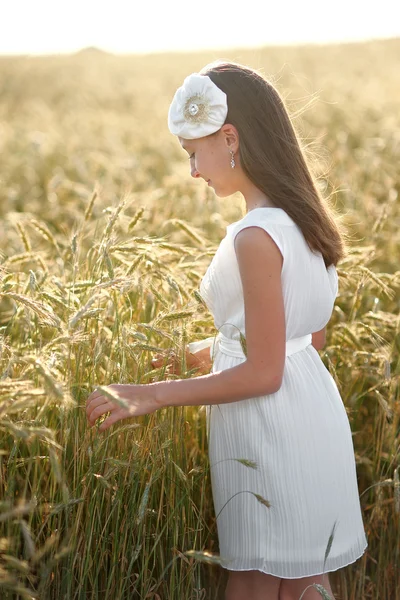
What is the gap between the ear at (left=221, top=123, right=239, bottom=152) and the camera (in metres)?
2.04


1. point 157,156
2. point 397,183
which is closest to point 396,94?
point 157,156

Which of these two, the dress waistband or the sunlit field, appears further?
the dress waistband

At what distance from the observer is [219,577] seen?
2.49 meters

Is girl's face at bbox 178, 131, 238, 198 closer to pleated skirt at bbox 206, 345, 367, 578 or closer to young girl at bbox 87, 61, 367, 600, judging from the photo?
young girl at bbox 87, 61, 367, 600

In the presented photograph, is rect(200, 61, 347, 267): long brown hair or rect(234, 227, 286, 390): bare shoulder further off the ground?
rect(200, 61, 347, 267): long brown hair

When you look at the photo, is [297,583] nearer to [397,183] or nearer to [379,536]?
[379,536]

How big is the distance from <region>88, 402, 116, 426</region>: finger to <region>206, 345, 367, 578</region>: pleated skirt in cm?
34

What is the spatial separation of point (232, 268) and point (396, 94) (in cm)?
1039

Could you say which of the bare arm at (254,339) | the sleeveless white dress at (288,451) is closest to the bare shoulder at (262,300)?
the bare arm at (254,339)

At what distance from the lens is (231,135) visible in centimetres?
205

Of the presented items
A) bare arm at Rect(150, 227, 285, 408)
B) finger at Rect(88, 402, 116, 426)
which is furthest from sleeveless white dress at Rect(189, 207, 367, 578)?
finger at Rect(88, 402, 116, 426)

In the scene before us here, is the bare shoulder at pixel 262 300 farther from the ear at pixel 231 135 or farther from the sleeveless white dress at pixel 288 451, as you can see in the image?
the ear at pixel 231 135

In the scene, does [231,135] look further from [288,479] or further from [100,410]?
[288,479]

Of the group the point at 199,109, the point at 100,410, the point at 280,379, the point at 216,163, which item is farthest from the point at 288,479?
the point at 199,109
